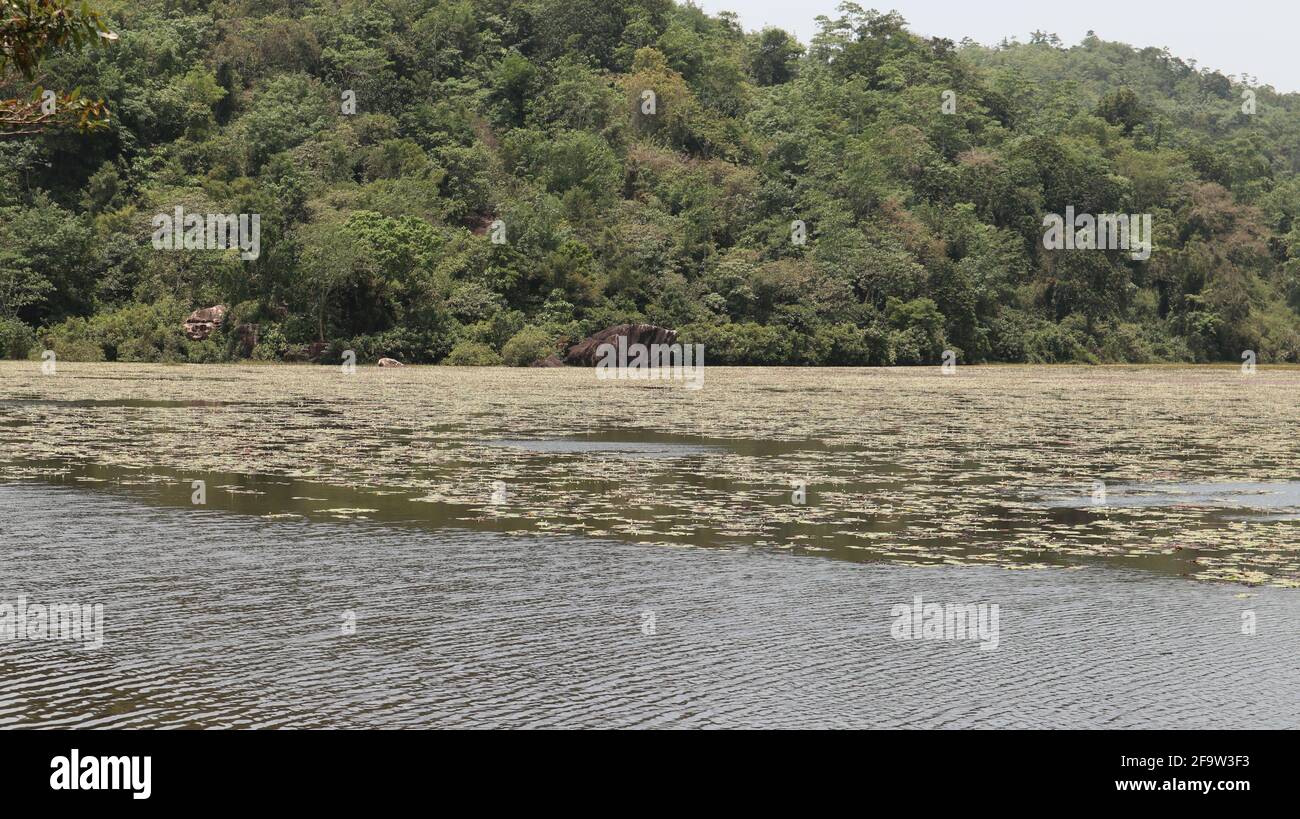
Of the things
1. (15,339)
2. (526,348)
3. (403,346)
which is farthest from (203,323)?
(526,348)

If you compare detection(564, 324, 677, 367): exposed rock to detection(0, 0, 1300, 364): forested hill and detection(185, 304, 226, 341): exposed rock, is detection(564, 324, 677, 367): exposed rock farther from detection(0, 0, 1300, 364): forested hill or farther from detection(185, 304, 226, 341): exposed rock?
detection(185, 304, 226, 341): exposed rock

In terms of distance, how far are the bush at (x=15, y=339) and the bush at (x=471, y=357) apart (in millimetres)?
14894

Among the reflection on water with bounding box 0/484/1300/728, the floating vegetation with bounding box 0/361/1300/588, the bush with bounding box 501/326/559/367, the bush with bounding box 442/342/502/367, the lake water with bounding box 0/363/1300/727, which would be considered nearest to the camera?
the reflection on water with bounding box 0/484/1300/728

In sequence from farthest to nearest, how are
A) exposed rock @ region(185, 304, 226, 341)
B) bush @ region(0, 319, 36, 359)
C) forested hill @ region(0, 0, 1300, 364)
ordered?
forested hill @ region(0, 0, 1300, 364), exposed rock @ region(185, 304, 226, 341), bush @ region(0, 319, 36, 359)

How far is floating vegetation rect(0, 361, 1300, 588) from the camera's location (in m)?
13.6

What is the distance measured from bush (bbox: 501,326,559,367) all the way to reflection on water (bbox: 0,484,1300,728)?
144 feet

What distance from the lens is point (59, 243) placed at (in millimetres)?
53688

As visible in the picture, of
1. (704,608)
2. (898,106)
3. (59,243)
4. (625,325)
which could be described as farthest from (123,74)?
(704,608)

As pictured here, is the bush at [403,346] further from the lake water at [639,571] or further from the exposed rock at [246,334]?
the lake water at [639,571]

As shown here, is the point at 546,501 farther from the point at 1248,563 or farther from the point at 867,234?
the point at 867,234

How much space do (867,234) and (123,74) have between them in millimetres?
36056

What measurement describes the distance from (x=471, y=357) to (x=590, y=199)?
16.7 metres

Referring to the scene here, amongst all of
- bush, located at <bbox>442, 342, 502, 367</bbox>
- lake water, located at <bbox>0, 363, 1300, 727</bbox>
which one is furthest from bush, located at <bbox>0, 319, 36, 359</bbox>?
lake water, located at <bbox>0, 363, 1300, 727</bbox>

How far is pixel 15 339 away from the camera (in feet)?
166
